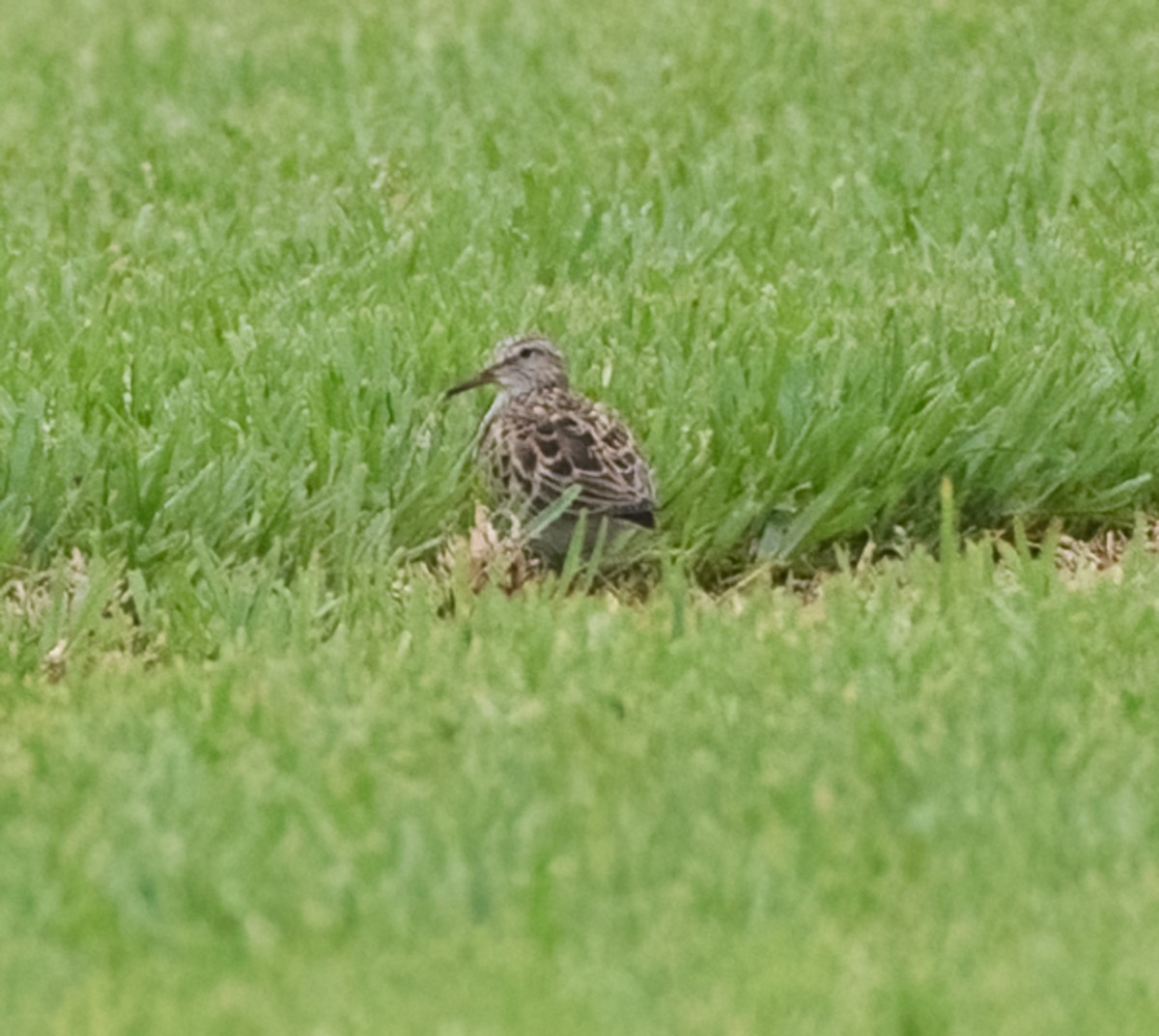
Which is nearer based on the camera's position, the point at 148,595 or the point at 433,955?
the point at 433,955

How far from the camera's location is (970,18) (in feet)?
38.5

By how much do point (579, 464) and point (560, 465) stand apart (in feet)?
0.16

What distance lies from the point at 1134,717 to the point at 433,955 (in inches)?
67.8

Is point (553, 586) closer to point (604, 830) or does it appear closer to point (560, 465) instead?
point (560, 465)

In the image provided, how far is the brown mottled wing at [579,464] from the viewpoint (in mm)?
6383

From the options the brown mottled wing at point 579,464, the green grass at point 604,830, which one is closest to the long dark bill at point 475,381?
the brown mottled wing at point 579,464

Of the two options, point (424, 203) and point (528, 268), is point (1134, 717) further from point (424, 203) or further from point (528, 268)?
point (424, 203)

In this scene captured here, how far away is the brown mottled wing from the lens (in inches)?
251

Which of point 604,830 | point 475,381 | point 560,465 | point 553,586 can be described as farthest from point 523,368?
point 604,830

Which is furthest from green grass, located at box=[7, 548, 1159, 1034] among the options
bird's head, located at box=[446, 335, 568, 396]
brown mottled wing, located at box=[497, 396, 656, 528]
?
bird's head, located at box=[446, 335, 568, 396]

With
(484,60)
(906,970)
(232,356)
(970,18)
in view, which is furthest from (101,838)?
(970,18)

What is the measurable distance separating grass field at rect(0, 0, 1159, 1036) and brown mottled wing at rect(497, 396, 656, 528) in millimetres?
170

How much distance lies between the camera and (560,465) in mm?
6508

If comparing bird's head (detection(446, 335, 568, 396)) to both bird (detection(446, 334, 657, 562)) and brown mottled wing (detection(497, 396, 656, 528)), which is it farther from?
brown mottled wing (detection(497, 396, 656, 528))
